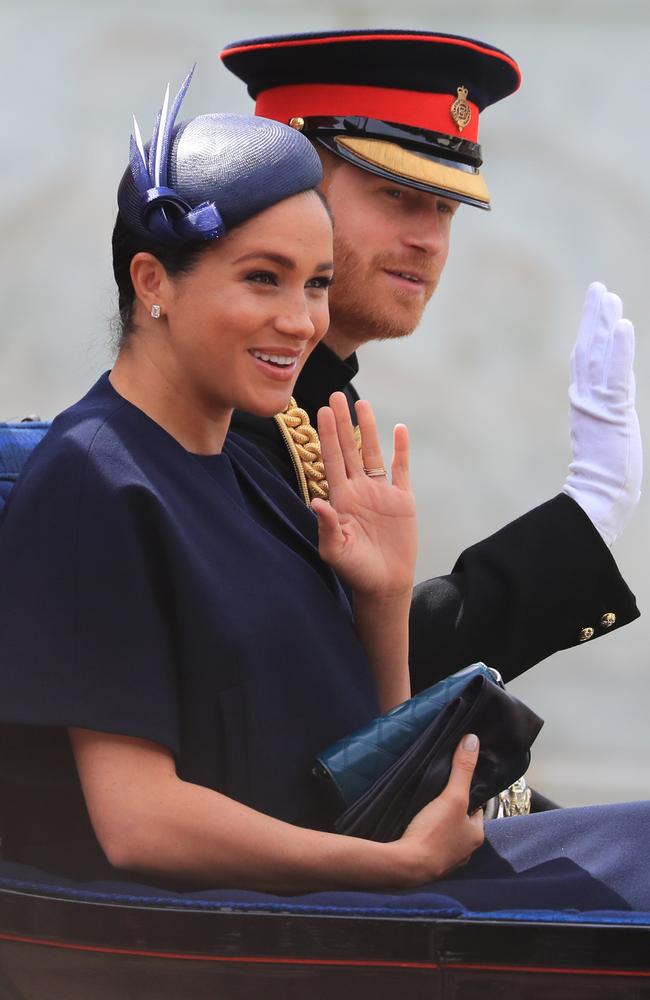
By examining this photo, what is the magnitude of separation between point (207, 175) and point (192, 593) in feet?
1.29

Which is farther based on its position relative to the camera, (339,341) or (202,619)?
(339,341)

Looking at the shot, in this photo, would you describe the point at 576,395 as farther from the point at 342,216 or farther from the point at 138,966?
the point at 138,966

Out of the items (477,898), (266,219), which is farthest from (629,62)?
(477,898)

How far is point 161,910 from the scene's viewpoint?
Answer: 1412 millimetres

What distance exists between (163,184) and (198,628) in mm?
422

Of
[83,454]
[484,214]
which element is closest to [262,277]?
[83,454]

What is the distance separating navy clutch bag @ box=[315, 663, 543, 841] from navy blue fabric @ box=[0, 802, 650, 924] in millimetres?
81

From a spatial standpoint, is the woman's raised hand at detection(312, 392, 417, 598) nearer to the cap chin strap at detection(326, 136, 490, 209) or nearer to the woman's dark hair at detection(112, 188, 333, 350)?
the woman's dark hair at detection(112, 188, 333, 350)

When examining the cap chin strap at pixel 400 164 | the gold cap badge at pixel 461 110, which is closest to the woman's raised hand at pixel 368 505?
the cap chin strap at pixel 400 164

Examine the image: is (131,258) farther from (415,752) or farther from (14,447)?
(415,752)

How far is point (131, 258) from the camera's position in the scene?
1.62 m

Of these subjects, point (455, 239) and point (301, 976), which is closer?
point (301, 976)

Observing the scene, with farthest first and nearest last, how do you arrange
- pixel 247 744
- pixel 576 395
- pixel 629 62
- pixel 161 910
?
Result: pixel 629 62, pixel 576 395, pixel 247 744, pixel 161 910

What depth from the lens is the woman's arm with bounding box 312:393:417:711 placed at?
Result: 5.77 ft
